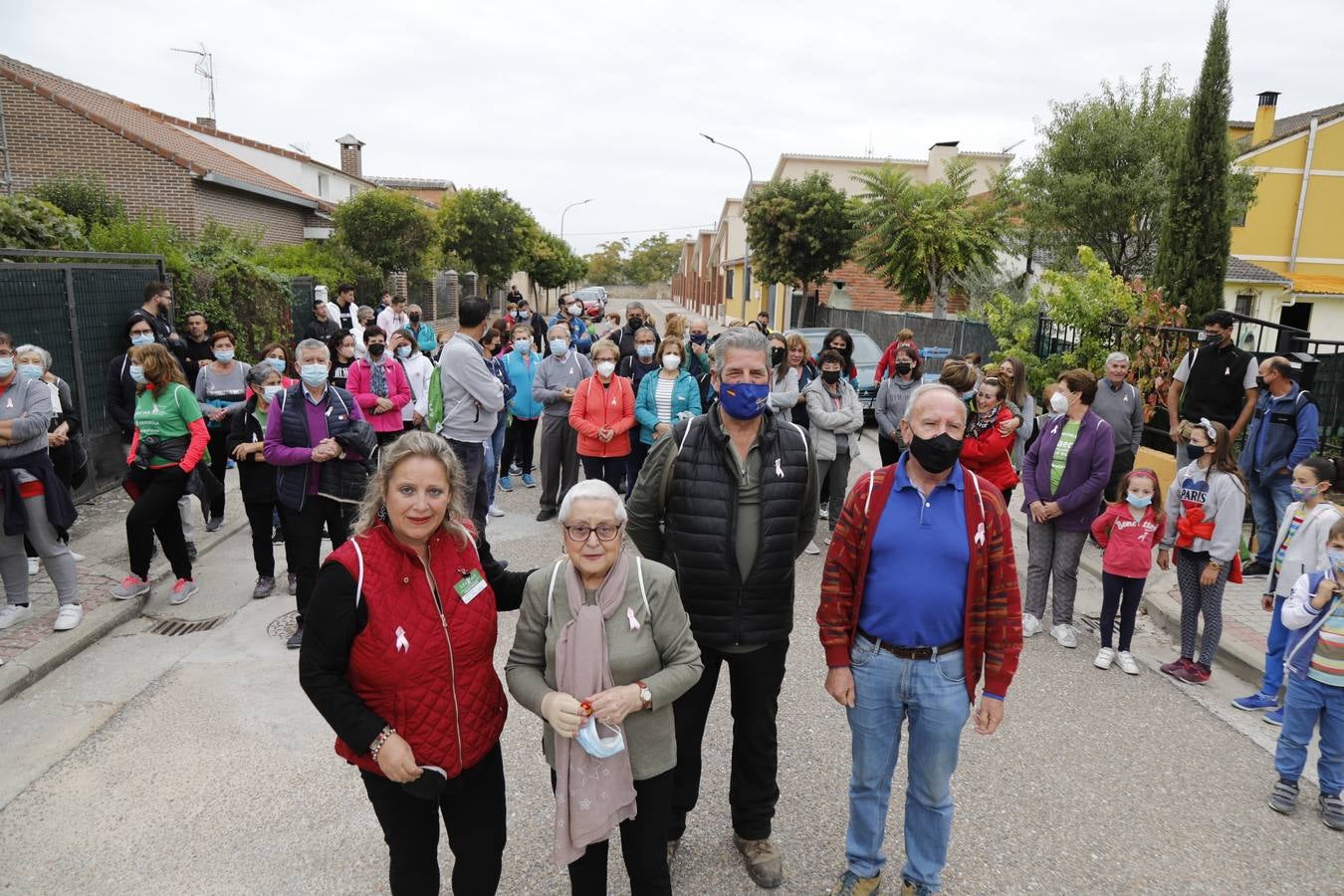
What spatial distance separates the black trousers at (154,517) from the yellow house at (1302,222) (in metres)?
32.2

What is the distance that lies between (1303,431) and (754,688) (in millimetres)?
6305

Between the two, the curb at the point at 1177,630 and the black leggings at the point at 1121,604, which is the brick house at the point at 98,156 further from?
the black leggings at the point at 1121,604

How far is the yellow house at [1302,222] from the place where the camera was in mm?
29312

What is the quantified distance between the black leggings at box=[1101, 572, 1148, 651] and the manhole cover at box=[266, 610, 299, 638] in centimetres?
539

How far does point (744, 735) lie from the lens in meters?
3.34

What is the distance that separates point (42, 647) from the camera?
17.4 feet

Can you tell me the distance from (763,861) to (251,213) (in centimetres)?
2666

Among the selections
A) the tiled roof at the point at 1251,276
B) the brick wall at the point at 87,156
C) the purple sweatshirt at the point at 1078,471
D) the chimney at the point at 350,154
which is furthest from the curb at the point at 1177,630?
the chimney at the point at 350,154

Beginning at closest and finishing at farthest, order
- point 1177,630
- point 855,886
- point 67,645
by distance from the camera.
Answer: point 855,886 → point 67,645 → point 1177,630

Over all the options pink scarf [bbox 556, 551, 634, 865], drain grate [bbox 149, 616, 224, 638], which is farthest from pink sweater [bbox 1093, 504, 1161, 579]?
drain grate [bbox 149, 616, 224, 638]

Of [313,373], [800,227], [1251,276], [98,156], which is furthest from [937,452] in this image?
[1251,276]

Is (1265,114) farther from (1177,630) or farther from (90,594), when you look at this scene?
(90,594)

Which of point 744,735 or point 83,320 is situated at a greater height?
point 83,320

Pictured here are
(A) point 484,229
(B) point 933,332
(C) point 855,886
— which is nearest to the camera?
(C) point 855,886
